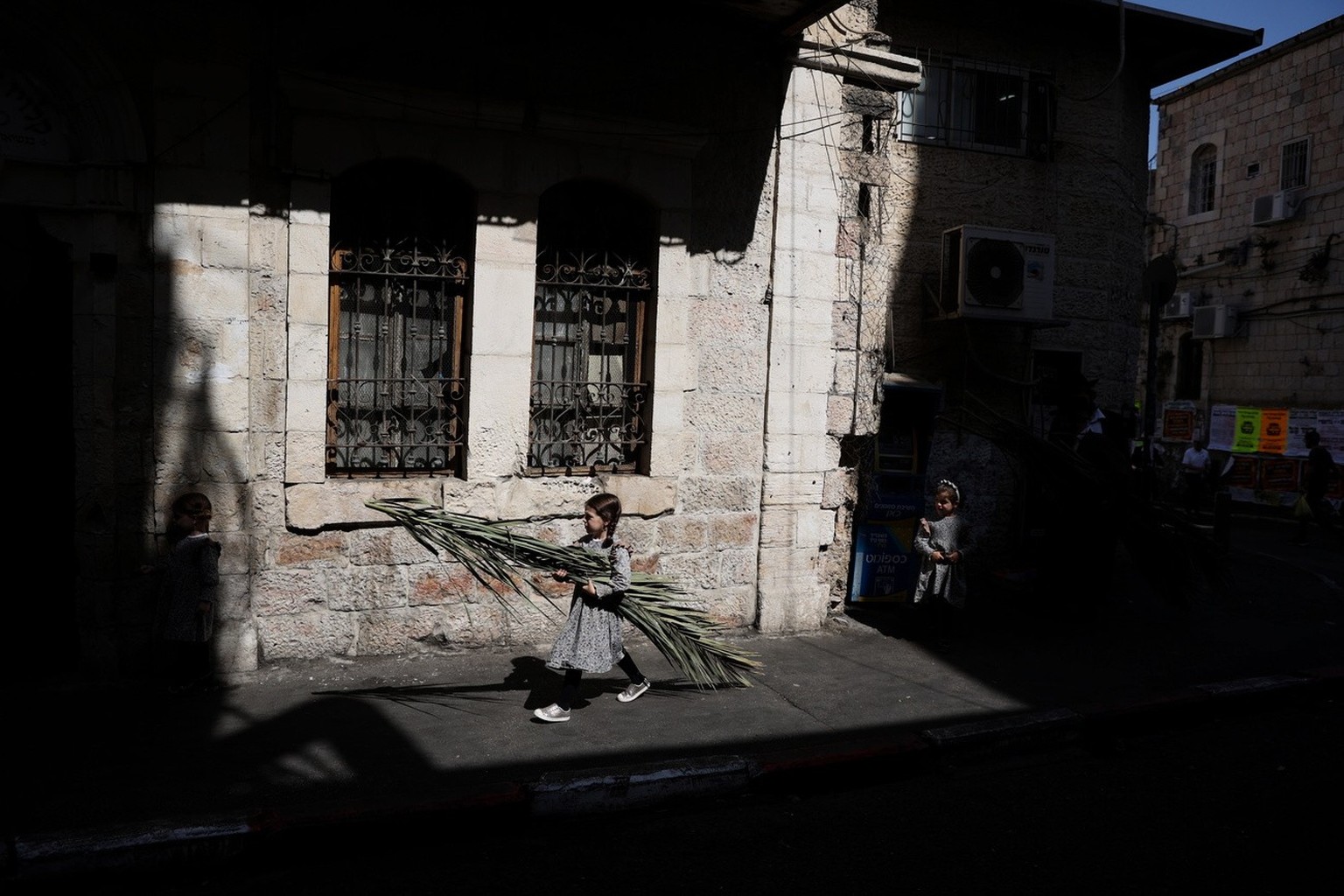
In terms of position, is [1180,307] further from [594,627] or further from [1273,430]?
[594,627]

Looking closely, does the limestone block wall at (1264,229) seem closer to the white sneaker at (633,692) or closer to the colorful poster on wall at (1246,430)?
the colorful poster on wall at (1246,430)

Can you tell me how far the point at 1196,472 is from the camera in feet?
60.3

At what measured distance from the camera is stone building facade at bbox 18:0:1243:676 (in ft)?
19.4

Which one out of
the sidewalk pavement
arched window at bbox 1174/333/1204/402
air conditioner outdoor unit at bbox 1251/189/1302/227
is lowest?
the sidewalk pavement

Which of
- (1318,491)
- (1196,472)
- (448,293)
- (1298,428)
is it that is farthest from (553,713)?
(1298,428)

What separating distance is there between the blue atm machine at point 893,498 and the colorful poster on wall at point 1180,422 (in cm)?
1578

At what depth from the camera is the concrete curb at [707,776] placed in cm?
398

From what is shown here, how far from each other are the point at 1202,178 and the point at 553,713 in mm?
22374

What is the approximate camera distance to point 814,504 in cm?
797

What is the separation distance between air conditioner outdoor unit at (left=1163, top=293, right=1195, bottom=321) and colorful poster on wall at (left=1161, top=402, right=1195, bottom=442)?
75.9 inches

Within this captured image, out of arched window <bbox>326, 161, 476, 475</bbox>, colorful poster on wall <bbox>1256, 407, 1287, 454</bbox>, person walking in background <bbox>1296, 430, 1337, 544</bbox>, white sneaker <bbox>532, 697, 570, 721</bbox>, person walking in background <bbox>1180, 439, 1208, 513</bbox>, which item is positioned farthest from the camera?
colorful poster on wall <bbox>1256, 407, 1287, 454</bbox>

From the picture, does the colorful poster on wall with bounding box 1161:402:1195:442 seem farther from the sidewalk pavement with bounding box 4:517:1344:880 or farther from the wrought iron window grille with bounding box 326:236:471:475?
the wrought iron window grille with bounding box 326:236:471:475

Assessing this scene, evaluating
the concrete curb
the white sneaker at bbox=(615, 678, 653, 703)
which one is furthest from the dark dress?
the white sneaker at bbox=(615, 678, 653, 703)

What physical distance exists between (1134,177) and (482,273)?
8.12 m
